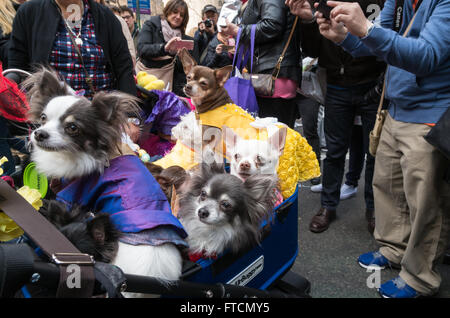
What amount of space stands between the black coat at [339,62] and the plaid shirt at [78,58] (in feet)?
5.20

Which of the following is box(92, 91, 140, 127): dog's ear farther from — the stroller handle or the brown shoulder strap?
the brown shoulder strap

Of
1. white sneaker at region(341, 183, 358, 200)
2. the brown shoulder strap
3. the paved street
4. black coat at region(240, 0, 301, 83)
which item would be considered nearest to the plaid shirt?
black coat at region(240, 0, 301, 83)

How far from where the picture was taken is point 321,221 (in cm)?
297

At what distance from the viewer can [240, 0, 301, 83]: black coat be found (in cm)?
251

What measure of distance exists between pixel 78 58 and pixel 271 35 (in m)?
1.43

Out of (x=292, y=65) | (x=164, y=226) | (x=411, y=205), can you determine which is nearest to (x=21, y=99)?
(x=164, y=226)

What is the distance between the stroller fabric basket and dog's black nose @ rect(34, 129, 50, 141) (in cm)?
69

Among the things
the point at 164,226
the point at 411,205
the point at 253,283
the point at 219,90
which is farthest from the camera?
the point at 219,90

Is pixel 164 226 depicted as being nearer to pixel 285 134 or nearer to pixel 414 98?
pixel 285 134

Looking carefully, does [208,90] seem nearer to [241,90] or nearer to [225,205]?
[241,90]

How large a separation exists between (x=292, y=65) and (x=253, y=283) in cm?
182

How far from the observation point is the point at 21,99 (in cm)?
148

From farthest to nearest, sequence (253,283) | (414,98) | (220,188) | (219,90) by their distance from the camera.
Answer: (219,90)
(414,98)
(253,283)
(220,188)
